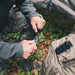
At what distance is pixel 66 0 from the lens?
1.47 metres

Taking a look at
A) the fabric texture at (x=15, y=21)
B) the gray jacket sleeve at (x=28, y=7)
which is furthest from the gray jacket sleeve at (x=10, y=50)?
the gray jacket sleeve at (x=28, y=7)

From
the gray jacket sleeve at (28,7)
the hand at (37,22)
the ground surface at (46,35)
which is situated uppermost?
the gray jacket sleeve at (28,7)

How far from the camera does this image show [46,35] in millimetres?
2672

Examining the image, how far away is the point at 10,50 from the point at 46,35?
1721 millimetres

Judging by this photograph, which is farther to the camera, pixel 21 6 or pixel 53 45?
pixel 21 6

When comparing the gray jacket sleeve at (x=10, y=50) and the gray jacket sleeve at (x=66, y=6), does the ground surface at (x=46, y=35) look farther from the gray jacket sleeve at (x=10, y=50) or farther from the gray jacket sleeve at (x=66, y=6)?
the gray jacket sleeve at (x=10, y=50)

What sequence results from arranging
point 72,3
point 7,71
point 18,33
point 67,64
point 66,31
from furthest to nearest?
point 66,31 < point 18,33 < point 7,71 < point 72,3 < point 67,64

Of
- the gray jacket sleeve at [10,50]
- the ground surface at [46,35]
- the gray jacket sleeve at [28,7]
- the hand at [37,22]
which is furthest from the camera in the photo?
the ground surface at [46,35]

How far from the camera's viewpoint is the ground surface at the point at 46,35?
1.99m

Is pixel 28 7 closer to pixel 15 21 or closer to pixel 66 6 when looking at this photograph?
pixel 15 21

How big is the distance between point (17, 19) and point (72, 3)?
3.40 feet

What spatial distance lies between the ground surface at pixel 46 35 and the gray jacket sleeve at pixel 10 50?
0.88m

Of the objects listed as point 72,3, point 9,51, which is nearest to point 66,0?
point 72,3

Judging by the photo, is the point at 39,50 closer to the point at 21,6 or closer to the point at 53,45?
the point at 53,45
